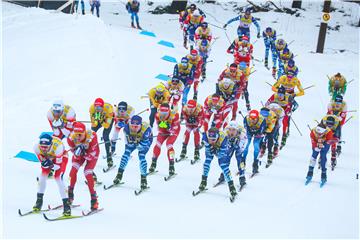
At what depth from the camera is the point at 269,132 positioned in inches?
568

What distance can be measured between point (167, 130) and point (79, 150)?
2.91m

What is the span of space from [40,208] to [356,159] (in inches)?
340

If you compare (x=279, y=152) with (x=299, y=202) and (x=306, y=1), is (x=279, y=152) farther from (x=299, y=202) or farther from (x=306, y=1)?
(x=306, y=1)

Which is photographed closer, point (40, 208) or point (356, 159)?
point (40, 208)

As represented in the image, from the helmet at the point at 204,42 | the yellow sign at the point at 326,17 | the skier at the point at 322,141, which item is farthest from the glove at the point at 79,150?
the yellow sign at the point at 326,17

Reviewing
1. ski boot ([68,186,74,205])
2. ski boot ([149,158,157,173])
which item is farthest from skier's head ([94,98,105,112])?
ski boot ([68,186,74,205])

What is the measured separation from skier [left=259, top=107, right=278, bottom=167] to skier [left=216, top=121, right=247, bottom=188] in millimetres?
1177

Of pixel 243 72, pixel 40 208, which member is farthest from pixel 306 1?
pixel 40 208

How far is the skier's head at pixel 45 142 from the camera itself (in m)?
10.9

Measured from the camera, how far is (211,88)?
2078 cm

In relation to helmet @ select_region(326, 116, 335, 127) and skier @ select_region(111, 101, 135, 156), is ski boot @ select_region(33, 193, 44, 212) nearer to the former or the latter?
skier @ select_region(111, 101, 135, 156)

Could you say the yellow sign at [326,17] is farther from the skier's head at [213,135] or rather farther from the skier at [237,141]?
the skier's head at [213,135]

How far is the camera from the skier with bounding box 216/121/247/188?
12945 mm

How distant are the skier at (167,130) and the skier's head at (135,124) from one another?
4.23 ft
